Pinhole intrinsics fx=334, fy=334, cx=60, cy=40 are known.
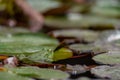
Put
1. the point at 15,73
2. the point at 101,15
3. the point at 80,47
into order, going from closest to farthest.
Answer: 1. the point at 15,73
2. the point at 80,47
3. the point at 101,15

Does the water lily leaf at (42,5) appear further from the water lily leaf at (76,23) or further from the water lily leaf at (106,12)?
the water lily leaf at (106,12)

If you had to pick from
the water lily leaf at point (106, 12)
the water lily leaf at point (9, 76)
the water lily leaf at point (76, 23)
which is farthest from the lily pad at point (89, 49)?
the water lily leaf at point (106, 12)

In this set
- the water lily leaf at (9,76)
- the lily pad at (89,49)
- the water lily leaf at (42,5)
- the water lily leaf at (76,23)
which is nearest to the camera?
the water lily leaf at (9,76)

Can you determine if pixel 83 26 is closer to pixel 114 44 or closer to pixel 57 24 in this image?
pixel 57 24

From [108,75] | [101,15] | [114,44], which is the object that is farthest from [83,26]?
[108,75]

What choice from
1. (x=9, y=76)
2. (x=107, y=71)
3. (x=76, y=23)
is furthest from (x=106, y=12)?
(x=9, y=76)

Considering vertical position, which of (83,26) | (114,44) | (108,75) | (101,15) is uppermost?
(101,15)

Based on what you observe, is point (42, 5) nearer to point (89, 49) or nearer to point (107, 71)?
point (89, 49)
